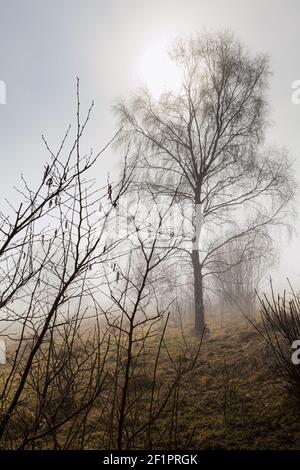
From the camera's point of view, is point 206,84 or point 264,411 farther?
point 206,84

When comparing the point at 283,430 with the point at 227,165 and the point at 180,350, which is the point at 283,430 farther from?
the point at 227,165

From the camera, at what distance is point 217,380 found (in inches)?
242

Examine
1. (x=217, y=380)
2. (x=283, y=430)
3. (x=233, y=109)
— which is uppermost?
(x=233, y=109)

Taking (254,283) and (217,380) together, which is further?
(254,283)

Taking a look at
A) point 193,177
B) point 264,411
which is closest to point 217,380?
point 264,411

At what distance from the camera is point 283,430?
13.4ft

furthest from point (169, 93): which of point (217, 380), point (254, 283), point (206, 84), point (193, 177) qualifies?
point (254, 283)

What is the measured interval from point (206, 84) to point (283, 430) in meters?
9.51

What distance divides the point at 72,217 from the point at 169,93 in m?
9.75

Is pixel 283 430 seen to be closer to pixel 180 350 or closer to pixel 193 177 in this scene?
pixel 180 350

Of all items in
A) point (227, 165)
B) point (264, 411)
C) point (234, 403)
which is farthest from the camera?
point (227, 165)

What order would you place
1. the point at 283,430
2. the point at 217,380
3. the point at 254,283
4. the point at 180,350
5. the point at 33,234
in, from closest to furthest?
the point at 33,234 < the point at 283,430 < the point at 217,380 < the point at 180,350 < the point at 254,283

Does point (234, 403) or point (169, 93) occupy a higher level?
point (169, 93)

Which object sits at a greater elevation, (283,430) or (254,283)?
(254,283)
